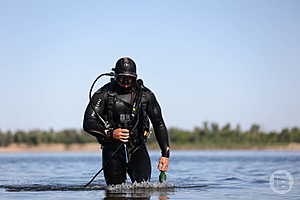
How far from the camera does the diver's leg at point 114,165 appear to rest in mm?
9609

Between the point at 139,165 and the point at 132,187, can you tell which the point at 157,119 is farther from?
the point at 132,187

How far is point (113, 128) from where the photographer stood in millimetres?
9461

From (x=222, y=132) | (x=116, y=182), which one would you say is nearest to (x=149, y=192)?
(x=116, y=182)

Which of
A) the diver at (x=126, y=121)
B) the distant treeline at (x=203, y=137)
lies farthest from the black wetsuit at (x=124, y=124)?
the distant treeline at (x=203, y=137)

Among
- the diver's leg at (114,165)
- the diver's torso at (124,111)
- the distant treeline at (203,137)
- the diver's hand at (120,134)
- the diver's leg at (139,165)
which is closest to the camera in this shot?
the diver's hand at (120,134)

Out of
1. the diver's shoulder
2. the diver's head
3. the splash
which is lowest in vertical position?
the splash

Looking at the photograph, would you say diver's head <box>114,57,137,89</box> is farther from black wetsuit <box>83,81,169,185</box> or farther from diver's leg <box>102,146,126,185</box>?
diver's leg <box>102,146,126,185</box>

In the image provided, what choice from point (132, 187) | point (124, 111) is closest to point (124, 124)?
point (124, 111)

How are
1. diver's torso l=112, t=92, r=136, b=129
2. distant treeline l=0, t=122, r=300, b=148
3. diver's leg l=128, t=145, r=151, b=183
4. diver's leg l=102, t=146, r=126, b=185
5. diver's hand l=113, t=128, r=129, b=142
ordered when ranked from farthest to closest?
distant treeline l=0, t=122, r=300, b=148 < diver's leg l=128, t=145, r=151, b=183 < diver's leg l=102, t=146, r=126, b=185 < diver's torso l=112, t=92, r=136, b=129 < diver's hand l=113, t=128, r=129, b=142

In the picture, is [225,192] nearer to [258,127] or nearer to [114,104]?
[114,104]

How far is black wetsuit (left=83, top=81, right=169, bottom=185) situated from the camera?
31.0ft

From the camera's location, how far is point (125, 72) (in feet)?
30.6

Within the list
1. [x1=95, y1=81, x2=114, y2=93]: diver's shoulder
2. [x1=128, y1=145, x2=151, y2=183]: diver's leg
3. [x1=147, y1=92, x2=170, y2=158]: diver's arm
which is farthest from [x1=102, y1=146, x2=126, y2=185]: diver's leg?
[x1=95, y1=81, x2=114, y2=93]: diver's shoulder

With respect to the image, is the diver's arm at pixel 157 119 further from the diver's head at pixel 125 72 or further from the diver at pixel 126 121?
the diver's head at pixel 125 72
